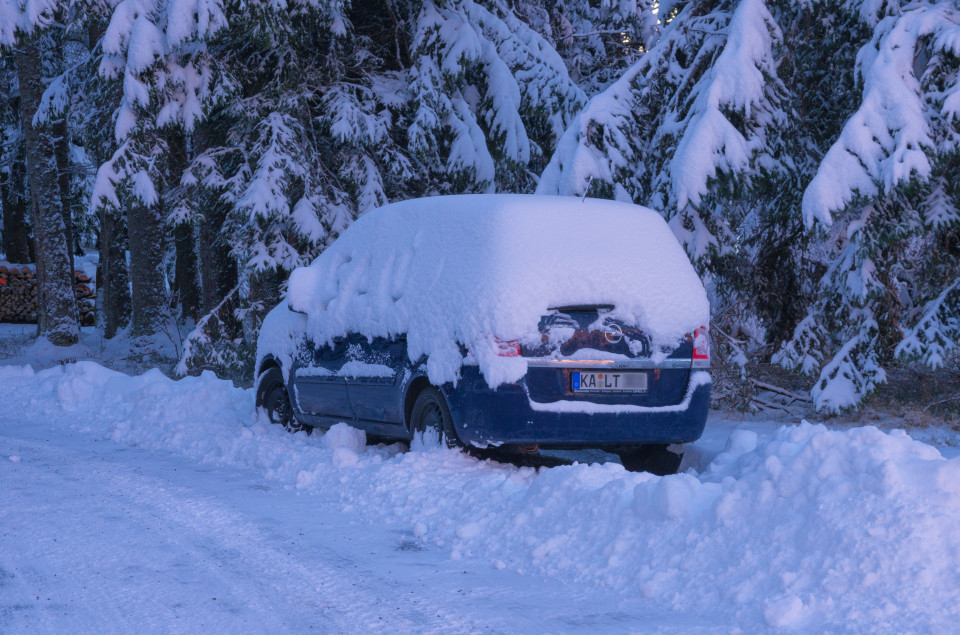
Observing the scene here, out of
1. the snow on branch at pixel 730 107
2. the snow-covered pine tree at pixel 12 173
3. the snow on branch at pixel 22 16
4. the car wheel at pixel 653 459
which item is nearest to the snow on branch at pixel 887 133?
the snow on branch at pixel 730 107

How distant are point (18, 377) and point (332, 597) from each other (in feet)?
32.3

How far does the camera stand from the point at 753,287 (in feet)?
35.8

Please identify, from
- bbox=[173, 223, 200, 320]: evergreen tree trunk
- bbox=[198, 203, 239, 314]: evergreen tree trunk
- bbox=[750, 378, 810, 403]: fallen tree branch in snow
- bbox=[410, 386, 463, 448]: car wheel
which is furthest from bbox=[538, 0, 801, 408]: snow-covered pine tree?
bbox=[173, 223, 200, 320]: evergreen tree trunk

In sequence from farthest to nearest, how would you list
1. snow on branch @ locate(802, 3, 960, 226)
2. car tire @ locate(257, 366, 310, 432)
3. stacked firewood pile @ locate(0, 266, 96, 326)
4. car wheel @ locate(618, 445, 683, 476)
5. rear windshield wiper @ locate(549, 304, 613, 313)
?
stacked firewood pile @ locate(0, 266, 96, 326) < car tire @ locate(257, 366, 310, 432) < snow on branch @ locate(802, 3, 960, 226) < car wheel @ locate(618, 445, 683, 476) < rear windshield wiper @ locate(549, 304, 613, 313)

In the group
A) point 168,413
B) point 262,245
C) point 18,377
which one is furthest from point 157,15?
point 168,413

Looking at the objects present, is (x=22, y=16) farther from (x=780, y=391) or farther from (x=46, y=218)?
(x=780, y=391)

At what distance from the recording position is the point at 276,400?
8.81 metres

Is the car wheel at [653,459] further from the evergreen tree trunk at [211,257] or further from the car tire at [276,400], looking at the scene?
the evergreen tree trunk at [211,257]

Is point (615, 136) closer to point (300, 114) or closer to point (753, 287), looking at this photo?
point (753, 287)

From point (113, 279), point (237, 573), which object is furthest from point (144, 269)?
point (237, 573)

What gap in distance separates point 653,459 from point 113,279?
713 inches

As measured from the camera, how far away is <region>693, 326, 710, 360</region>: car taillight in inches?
252

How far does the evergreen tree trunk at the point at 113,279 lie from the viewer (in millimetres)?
21188

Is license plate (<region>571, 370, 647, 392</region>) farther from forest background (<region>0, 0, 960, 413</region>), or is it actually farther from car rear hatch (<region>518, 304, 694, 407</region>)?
forest background (<region>0, 0, 960, 413</region>)
